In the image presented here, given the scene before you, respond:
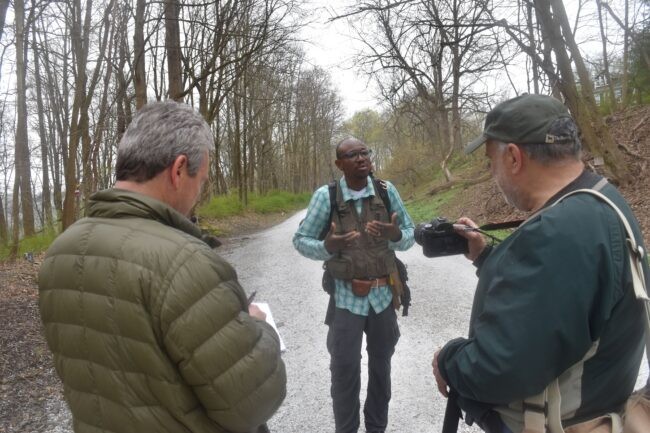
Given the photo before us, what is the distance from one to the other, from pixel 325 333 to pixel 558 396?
408 centimetres

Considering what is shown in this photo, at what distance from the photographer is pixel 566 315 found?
4.51 ft

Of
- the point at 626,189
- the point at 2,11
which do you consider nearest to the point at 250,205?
the point at 626,189

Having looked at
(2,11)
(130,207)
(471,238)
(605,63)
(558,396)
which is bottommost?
(558,396)

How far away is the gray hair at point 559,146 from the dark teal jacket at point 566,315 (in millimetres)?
133

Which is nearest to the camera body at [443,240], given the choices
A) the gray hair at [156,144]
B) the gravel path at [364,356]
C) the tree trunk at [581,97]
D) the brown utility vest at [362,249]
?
the brown utility vest at [362,249]

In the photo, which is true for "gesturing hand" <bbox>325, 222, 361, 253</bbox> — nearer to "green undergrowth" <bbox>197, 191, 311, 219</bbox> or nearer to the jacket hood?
the jacket hood

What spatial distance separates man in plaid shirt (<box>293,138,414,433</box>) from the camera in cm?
309

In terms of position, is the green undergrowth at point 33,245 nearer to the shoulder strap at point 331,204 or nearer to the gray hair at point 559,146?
the shoulder strap at point 331,204

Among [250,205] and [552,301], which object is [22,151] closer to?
[250,205]

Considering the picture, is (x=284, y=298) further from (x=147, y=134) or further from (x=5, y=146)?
(x=5, y=146)

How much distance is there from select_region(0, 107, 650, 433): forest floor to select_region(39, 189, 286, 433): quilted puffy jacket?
2720mm

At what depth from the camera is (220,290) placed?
56.8 inches

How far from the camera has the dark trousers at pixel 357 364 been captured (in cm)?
309

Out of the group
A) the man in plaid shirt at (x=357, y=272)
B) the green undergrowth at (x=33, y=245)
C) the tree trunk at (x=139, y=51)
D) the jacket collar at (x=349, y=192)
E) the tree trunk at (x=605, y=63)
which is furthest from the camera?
the tree trunk at (x=605, y=63)
